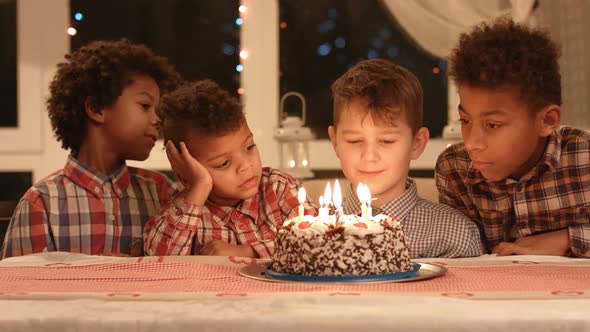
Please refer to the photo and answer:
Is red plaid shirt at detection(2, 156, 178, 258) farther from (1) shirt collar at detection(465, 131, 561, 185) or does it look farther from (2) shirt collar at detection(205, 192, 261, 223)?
(1) shirt collar at detection(465, 131, 561, 185)

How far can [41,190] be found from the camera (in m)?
2.15

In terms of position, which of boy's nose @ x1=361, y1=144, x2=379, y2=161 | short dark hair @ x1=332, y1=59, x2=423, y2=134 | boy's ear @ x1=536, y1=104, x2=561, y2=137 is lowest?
boy's nose @ x1=361, y1=144, x2=379, y2=161

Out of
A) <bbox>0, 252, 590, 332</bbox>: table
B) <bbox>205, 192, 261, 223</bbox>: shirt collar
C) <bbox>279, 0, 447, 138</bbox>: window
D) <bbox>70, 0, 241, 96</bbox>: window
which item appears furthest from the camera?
<bbox>70, 0, 241, 96</bbox>: window

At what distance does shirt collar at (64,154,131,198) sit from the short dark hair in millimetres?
713

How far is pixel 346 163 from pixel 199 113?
0.40 meters

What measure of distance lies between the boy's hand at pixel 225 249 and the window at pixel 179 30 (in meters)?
2.29

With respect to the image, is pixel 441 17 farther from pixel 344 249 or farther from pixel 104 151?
pixel 344 249

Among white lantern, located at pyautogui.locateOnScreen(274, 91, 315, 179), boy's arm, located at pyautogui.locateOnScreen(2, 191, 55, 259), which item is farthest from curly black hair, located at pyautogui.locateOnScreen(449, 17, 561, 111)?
white lantern, located at pyautogui.locateOnScreen(274, 91, 315, 179)

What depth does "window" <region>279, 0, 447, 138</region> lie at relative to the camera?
4.05 metres

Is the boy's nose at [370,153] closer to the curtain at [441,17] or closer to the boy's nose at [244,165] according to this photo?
the boy's nose at [244,165]

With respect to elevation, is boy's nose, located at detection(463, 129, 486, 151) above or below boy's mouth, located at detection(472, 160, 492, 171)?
above

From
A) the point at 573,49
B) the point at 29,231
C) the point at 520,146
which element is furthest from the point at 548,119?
the point at 573,49

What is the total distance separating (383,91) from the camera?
1828 millimetres

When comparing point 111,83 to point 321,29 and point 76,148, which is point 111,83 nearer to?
point 76,148
